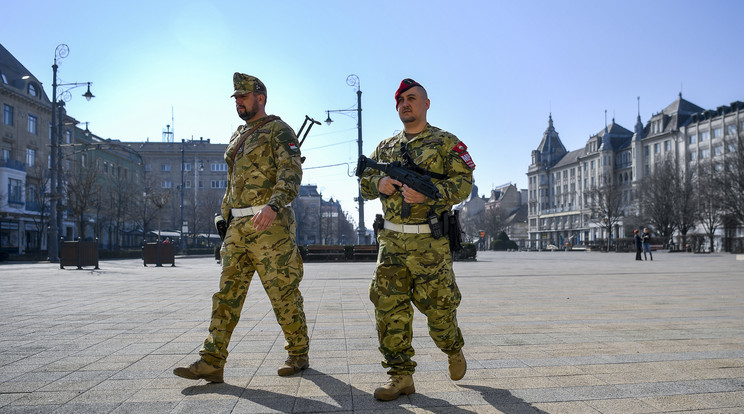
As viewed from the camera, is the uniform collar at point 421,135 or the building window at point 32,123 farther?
the building window at point 32,123

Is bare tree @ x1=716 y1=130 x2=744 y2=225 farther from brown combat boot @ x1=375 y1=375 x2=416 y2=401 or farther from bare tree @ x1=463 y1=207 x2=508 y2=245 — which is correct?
bare tree @ x1=463 y1=207 x2=508 y2=245

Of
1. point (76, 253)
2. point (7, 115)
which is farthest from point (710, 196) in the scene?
point (7, 115)

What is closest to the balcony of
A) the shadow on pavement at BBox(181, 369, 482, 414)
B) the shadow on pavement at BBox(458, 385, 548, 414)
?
the shadow on pavement at BBox(181, 369, 482, 414)

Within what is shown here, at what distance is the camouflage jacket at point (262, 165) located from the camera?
13.1ft

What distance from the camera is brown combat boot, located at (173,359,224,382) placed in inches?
143

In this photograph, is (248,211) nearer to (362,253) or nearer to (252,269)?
(252,269)

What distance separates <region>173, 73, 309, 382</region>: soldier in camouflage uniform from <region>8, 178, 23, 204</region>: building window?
4653 cm

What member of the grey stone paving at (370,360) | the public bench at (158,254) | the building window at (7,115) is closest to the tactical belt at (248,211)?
the grey stone paving at (370,360)

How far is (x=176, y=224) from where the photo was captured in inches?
2906

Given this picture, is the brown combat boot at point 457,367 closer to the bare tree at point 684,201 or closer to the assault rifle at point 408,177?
the assault rifle at point 408,177

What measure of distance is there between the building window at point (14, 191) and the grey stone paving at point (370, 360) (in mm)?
41026

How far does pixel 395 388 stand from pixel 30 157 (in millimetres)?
52893

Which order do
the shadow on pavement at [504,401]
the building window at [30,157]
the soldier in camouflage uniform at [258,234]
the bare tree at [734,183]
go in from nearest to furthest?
the shadow on pavement at [504,401] < the soldier in camouflage uniform at [258,234] < the bare tree at [734,183] < the building window at [30,157]

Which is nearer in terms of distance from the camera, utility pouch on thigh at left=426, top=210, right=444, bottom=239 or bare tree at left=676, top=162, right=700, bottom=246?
utility pouch on thigh at left=426, top=210, right=444, bottom=239
